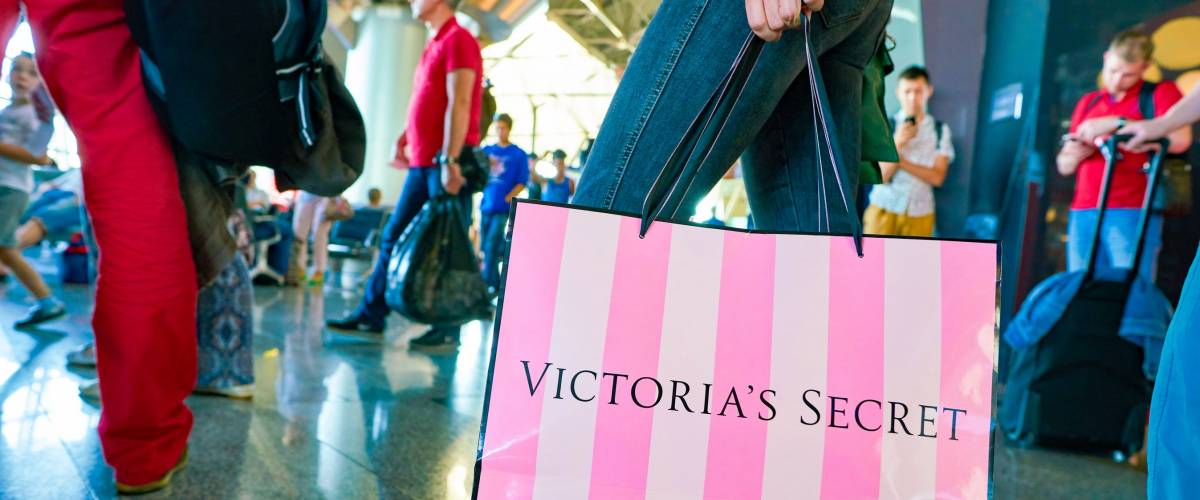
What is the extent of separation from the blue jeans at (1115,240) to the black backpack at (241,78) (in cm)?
249

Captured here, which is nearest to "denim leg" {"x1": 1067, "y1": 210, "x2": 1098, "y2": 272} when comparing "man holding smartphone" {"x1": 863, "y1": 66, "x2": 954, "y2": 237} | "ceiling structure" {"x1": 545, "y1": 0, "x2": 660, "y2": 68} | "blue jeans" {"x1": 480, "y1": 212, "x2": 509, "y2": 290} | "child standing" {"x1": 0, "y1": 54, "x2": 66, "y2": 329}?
"man holding smartphone" {"x1": 863, "y1": 66, "x2": 954, "y2": 237}

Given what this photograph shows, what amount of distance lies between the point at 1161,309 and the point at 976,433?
88.7 inches

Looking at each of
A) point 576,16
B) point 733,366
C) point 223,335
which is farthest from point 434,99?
point 576,16

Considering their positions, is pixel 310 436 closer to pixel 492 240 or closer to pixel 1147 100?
pixel 1147 100

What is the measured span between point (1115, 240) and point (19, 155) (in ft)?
15.6

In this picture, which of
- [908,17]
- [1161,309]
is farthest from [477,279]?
[908,17]

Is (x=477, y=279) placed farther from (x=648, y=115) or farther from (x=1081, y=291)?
(x=648, y=115)

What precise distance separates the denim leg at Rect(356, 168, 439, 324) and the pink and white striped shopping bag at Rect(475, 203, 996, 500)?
2.81m

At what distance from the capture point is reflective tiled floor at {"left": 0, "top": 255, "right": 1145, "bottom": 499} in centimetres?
152

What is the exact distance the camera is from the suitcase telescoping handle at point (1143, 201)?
2.57 meters

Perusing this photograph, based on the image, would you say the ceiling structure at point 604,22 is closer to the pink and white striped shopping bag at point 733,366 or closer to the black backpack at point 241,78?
the black backpack at point 241,78

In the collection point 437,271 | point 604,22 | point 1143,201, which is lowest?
point 437,271

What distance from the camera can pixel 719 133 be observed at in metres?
0.95

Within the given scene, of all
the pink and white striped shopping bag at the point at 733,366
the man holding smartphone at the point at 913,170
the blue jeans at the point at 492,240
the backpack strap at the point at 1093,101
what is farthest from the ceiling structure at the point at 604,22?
the pink and white striped shopping bag at the point at 733,366
